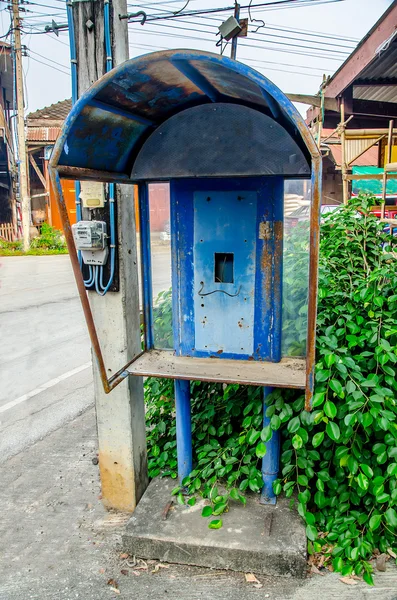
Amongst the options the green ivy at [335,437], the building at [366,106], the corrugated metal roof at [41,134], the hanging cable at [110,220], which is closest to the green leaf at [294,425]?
the green ivy at [335,437]

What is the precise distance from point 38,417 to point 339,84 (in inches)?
290

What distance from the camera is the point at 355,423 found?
8.16 feet

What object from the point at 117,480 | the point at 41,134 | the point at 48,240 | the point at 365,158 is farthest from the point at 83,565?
the point at 41,134

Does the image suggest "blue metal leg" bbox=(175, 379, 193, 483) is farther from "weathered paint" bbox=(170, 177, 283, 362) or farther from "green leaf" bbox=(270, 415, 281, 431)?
"green leaf" bbox=(270, 415, 281, 431)

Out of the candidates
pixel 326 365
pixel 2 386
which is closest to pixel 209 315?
pixel 326 365

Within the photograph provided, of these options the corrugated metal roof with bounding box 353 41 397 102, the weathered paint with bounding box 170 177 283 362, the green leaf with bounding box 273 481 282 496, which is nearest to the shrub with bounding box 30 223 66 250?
the corrugated metal roof with bounding box 353 41 397 102

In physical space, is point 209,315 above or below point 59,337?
above

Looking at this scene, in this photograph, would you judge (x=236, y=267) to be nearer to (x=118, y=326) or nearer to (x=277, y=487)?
(x=118, y=326)

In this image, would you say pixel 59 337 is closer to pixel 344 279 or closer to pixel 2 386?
pixel 2 386

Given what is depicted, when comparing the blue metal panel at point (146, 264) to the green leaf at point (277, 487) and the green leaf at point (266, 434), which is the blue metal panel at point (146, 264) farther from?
the green leaf at point (277, 487)

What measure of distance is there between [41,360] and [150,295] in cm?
337

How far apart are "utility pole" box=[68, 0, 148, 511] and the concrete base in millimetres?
276

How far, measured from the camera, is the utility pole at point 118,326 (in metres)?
2.62

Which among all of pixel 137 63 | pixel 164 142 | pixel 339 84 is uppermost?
pixel 339 84
